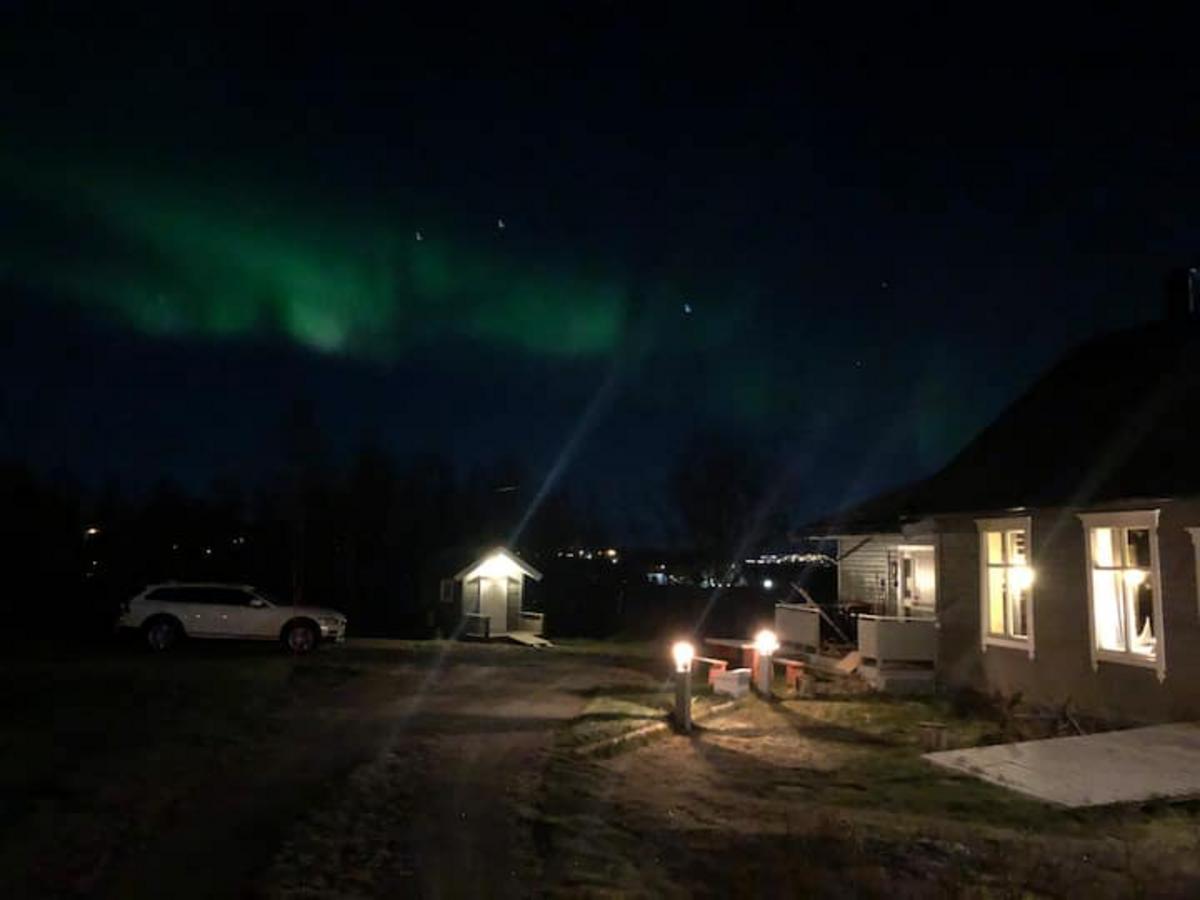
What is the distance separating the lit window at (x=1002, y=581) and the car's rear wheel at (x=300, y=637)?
54.5ft

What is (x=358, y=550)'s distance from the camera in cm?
5400

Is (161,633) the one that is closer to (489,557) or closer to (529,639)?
(489,557)

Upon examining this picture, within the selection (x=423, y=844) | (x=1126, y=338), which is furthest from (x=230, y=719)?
(x=1126, y=338)

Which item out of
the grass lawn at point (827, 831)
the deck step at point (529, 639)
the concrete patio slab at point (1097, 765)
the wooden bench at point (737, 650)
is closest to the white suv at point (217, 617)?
the deck step at point (529, 639)

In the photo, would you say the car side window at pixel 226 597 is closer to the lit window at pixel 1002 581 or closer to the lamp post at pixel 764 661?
the lamp post at pixel 764 661

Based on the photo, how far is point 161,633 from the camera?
24562 millimetres

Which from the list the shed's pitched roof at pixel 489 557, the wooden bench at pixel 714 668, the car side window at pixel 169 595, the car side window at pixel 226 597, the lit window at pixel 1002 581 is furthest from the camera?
the shed's pitched roof at pixel 489 557

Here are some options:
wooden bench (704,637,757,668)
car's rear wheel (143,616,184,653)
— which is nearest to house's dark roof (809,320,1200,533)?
wooden bench (704,637,757,668)

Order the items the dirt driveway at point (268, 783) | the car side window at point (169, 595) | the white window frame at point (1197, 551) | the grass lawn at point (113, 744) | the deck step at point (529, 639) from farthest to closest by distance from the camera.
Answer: the deck step at point (529, 639) < the car side window at point (169, 595) < the white window frame at point (1197, 551) < the grass lawn at point (113, 744) < the dirt driveway at point (268, 783)

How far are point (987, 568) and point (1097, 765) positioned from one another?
571 centimetres

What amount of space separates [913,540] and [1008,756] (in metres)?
9.25

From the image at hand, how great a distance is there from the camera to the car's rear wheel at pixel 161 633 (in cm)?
2448

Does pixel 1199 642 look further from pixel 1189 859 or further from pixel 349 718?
pixel 349 718

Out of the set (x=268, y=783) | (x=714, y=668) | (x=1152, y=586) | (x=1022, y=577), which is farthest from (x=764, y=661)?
(x=268, y=783)
